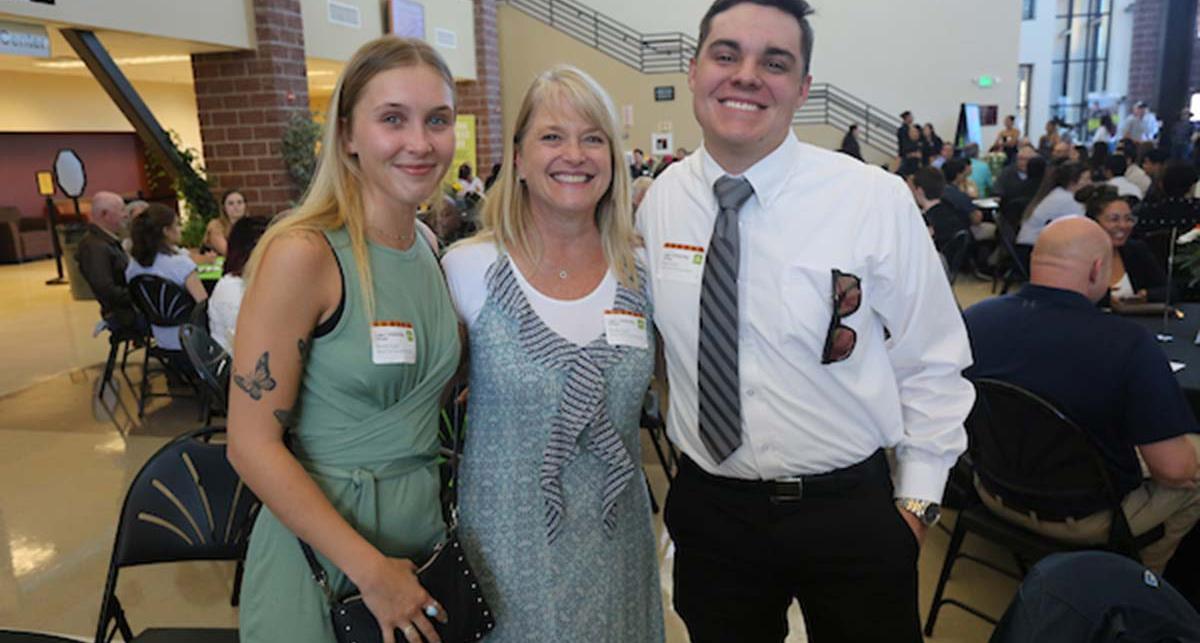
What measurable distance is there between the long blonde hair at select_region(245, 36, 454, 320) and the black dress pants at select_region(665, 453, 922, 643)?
796mm

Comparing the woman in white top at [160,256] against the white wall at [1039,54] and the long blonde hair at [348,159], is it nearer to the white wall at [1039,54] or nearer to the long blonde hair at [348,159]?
the long blonde hair at [348,159]

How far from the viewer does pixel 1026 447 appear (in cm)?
233

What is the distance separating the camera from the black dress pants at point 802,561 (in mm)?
1496

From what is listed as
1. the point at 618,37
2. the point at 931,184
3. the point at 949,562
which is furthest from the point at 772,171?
the point at 618,37

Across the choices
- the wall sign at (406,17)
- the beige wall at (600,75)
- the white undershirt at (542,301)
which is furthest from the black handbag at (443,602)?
the beige wall at (600,75)

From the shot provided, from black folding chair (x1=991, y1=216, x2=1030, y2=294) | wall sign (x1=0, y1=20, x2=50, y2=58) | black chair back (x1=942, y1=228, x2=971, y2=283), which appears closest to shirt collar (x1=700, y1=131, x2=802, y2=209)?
wall sign (x1=0, y1=20, x2=50, y2=58)

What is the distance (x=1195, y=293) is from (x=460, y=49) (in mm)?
9352

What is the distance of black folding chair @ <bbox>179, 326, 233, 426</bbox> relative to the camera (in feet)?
11.0

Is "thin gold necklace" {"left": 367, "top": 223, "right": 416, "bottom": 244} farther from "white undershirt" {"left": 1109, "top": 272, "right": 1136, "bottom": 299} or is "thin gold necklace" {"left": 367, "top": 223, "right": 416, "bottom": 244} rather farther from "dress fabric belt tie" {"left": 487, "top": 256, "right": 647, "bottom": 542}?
"white undershirt" {"left": 1109, "top": 272, "right": 1136, "bottom": 299}

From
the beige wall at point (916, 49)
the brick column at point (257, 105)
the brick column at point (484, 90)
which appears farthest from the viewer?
the beige wall at point (916, 49)

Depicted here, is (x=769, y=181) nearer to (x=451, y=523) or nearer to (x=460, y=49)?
(x=451, y=523)

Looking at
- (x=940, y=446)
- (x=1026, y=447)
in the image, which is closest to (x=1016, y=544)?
(x=1026, y=447)

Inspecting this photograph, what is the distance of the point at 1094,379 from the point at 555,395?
169 cm

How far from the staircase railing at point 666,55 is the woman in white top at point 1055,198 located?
8.62 m
